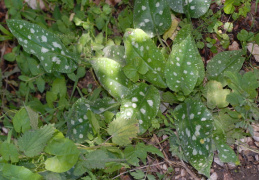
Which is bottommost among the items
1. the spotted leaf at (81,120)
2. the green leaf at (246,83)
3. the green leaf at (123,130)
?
the spotted leaf at (81,120)

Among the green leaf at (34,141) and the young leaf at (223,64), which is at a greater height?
the young leaf at (223,64)

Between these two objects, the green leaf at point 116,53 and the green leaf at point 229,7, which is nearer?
the green leaf at point 229,7

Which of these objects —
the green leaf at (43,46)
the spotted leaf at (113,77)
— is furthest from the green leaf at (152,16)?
the green leaf at (43,46)

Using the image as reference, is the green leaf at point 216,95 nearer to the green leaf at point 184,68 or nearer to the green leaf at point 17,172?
the green leaf at point 184,68

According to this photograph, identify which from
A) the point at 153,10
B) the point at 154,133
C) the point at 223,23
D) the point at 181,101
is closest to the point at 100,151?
the point at 154,133

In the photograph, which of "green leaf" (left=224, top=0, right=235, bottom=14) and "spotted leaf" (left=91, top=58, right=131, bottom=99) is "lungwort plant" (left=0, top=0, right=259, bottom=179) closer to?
"spotted leaf" (left=91, top=58, right=131, bottom=99)

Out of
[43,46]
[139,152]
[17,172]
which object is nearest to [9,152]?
[17,172]

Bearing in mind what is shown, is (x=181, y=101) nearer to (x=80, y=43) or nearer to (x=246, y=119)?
(x=246, y=119)
